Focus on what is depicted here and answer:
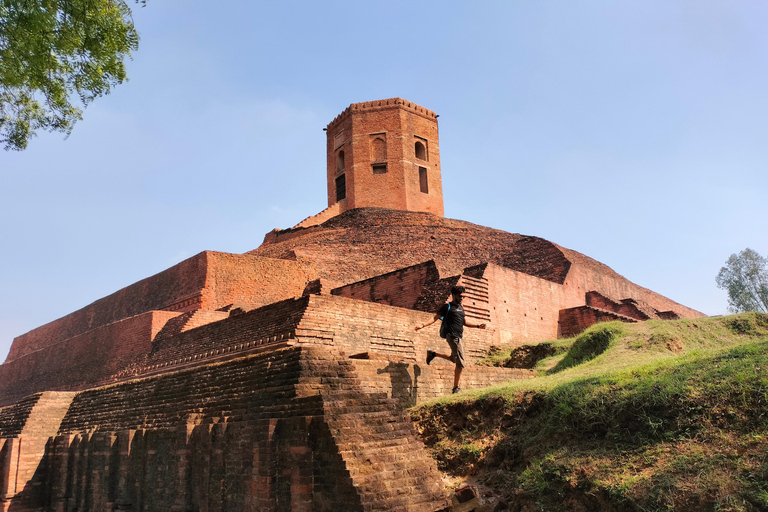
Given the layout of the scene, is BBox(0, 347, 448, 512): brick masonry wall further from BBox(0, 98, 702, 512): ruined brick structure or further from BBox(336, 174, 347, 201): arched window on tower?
BBox(336, 174, 347, 201): arched window on tower

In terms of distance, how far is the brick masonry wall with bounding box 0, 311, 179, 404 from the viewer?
15016 millimetres

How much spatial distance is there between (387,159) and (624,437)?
951 inches

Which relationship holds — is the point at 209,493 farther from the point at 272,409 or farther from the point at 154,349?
the point at 154,349

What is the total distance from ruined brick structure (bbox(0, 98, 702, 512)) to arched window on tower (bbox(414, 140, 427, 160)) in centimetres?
684

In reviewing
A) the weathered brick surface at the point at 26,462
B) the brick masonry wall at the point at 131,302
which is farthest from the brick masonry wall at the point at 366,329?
the brick masonry wall at the point at 131,302

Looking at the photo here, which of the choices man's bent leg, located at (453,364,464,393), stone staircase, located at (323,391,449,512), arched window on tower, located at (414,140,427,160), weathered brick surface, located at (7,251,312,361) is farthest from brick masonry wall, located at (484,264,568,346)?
arched window on tower, located at (414,140,427,160)

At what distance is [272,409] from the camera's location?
231 inches

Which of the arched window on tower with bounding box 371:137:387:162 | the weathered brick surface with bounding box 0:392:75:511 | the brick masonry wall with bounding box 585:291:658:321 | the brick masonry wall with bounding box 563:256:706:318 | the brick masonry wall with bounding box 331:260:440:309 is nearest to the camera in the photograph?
the weathered brick surface with bounding box 0:392:75:511

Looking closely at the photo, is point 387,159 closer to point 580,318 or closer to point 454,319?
point 580,318

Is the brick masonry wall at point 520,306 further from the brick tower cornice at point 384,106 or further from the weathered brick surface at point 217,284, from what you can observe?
the brick tower cornice at point 384,106

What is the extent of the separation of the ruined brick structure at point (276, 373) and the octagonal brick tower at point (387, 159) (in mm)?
4655

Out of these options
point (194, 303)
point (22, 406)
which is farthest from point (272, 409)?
point (194, 303)

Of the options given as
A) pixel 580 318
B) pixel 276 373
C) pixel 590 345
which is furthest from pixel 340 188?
pixel 276 373

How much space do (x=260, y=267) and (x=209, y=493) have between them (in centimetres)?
1144
